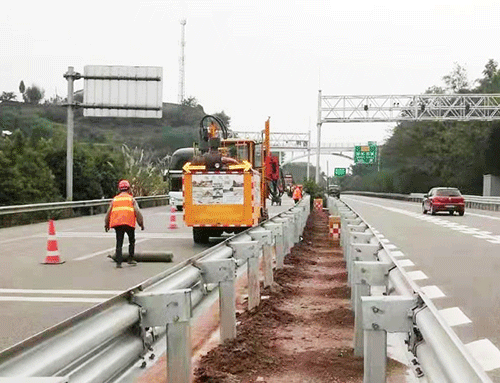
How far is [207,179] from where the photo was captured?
18375 millimetres

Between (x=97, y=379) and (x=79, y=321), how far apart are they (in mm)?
295

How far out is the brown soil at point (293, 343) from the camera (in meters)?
6.28

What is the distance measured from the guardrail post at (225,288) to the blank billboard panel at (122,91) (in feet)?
104

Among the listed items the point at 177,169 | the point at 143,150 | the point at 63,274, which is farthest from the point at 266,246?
the point at 143,150

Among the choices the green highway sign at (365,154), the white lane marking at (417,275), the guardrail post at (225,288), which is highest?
the green highway sign at (365,154)

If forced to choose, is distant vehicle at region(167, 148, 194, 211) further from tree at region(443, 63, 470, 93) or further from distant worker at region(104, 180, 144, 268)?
tree at region(443, 63, 470, 93)

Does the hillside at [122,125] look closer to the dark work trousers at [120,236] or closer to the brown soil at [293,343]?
the dark work trousers at [120,236]

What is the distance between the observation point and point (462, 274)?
45.3 feet

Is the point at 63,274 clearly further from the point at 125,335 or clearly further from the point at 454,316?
the point at 125,335

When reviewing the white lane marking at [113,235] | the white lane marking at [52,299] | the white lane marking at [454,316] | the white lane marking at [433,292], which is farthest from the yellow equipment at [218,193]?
the white lane marking at [454,316]

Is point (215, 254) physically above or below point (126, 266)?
above

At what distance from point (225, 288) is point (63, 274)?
7.17 m

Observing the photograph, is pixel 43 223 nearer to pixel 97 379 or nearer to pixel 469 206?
pixel 97 379

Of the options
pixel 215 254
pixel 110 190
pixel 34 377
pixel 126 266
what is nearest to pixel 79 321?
pixel 34 377
